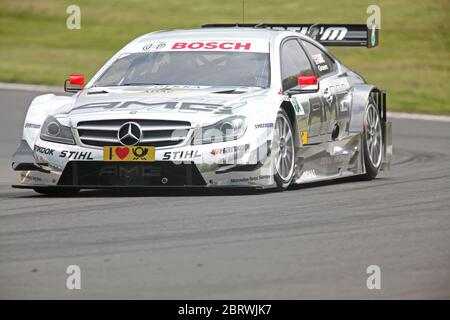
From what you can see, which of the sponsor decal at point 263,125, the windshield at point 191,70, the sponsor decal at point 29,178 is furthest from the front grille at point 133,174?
the windshield at point 191,70

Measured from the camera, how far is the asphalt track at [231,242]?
6.95 meters

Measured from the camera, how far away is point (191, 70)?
1245 centimetres

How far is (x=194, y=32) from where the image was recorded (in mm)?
13117

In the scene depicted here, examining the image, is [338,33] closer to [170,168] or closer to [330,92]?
[330,92]

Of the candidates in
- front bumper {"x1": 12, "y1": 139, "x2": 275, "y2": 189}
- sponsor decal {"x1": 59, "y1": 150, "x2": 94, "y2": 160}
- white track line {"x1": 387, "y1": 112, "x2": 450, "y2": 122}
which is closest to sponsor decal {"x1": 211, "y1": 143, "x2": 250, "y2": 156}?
front bumper {"x1": 12, "y1": 139, "x2": 275, "y2": 189}

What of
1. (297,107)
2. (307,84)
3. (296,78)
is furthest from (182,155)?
(296,78)

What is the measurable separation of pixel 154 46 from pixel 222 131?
6.62 feet

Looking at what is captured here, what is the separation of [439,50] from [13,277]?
2912 centimetres

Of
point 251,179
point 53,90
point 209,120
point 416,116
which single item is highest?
point 53,90

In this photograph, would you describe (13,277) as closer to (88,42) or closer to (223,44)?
(223,44)

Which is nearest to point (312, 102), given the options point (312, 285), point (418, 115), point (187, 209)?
point (187, 209)

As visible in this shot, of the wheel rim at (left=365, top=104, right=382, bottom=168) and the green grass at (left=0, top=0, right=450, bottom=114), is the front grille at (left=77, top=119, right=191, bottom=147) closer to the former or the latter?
the wheel rim at (left=365, top=104, right=382, bottom=168)

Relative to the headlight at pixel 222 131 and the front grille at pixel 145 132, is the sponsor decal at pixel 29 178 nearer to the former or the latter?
the front grille at pixel 145 132

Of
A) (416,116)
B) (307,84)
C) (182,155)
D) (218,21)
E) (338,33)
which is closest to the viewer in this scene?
(182,155)
